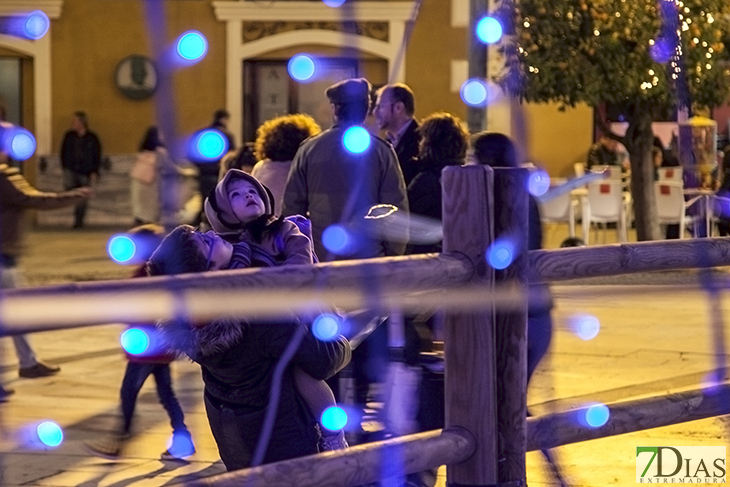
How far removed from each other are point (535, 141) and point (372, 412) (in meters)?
17.2

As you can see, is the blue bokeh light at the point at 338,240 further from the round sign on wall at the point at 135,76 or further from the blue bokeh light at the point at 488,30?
the round sign on wall at the point at 135,76

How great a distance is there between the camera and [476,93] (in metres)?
9.12

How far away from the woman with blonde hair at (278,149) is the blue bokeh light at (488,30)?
14.4 feet

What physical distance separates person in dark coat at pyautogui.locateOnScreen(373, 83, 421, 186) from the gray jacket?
0.60 metres

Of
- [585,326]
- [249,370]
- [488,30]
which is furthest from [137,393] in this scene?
[488,30]

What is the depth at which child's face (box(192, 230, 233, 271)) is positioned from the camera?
3.12 m

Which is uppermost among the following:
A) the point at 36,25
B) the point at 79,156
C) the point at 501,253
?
the point at 36,25

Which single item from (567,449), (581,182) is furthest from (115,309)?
(581,182)

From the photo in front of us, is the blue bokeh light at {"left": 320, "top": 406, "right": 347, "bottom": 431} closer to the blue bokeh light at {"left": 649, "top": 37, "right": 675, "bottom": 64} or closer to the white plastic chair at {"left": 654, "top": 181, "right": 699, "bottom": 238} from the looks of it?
the blue bokeh light at {"left": 649, "top": 37, "right": 675, "bottom": 64}

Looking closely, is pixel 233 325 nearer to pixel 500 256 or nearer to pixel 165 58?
pixel 500 256

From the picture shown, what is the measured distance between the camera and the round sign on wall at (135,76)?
2047 cm

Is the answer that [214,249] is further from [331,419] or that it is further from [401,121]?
[401,121]

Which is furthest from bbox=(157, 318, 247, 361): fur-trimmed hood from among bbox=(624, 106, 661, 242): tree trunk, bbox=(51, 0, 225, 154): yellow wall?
bbox=(51, 0, 225, 154): yellow wall

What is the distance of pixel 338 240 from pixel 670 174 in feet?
36.5
